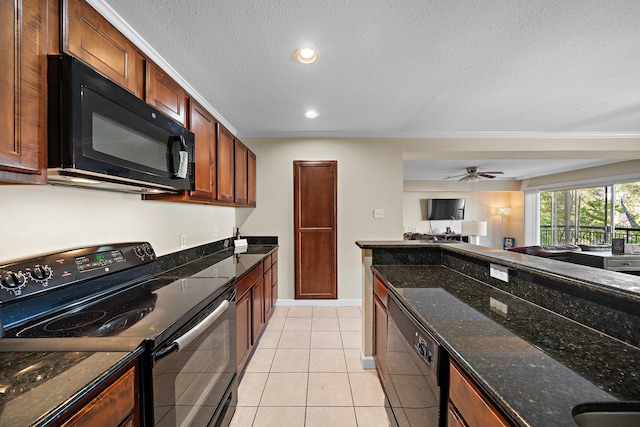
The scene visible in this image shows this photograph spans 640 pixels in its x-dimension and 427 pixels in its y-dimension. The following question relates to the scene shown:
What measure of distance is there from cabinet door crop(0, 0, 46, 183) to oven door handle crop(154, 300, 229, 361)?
727mm

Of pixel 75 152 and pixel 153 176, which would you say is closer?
pixel 75 152

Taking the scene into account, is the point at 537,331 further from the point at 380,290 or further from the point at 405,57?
the point at 405,57

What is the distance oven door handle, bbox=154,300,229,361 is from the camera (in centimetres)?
96

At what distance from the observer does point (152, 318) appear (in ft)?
3.51

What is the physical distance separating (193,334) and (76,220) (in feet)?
2.93

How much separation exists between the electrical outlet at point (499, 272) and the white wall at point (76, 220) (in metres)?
2.22

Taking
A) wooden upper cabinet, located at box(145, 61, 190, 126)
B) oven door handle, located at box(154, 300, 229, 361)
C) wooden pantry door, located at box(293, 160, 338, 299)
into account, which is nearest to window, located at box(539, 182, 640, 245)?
wooden pantry door, located at box(293, 160, 338, 299)

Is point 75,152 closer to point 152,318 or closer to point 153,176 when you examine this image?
point 153,176

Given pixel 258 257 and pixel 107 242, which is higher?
pixel 107 242

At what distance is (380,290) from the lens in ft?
6.05

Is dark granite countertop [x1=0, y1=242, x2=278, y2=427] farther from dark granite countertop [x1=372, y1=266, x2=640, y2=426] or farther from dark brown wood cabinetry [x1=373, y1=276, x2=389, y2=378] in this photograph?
dark brown wood cabinetry [x1=373, y1=276, x2=389, y2=378]

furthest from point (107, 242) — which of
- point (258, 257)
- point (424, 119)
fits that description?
point (424, 119)

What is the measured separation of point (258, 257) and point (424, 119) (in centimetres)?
241

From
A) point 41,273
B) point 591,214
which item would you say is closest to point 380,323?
point 41,273
